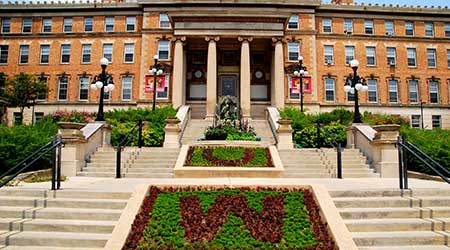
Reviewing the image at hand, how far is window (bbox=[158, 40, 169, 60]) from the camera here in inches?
1463

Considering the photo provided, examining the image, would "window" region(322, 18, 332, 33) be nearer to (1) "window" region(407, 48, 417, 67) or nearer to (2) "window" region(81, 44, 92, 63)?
(1) "window" region(407, 48, 417, 67)

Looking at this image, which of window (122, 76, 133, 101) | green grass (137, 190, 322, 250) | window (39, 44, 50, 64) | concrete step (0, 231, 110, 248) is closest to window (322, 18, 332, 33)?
window (122, 76, 133, 101)

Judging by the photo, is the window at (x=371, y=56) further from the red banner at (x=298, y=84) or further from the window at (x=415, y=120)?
the red banner at (x=298, y=84)

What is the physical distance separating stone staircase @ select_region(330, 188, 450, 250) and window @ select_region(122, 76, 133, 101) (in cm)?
3332

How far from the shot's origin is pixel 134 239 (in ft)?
18.9

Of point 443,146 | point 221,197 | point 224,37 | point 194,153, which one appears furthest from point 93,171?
point 224,37

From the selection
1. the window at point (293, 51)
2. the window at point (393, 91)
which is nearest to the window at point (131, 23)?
the window at point (293, 51)

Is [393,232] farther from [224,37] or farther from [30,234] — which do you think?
[224,37]

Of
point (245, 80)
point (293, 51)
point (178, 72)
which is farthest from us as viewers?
point (293, 51)

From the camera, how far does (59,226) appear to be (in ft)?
20.9

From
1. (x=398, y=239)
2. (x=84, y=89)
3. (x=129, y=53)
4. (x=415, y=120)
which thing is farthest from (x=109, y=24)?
(x=398, y=239)

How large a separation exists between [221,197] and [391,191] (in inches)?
151

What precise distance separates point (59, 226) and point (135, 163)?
24.6 ft

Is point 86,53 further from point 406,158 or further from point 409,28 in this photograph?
point 406,158
